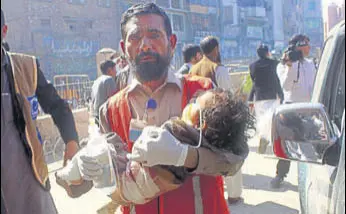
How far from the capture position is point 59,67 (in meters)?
27.5

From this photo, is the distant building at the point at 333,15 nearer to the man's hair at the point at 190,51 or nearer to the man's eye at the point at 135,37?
the man's eye at the point at 135,37

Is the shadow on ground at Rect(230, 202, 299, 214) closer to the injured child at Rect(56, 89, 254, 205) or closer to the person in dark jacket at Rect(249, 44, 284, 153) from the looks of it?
the person in dark jacket at Rect(249, 44, 284, 153)

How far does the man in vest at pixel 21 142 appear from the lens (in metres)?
1.68

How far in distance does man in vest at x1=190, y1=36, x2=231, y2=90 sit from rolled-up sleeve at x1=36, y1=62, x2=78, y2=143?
1.70 metres

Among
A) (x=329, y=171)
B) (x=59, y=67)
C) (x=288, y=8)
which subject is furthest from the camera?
(x=59, y=67)

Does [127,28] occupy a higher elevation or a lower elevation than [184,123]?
higher

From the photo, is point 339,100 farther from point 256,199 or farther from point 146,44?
point 256,199

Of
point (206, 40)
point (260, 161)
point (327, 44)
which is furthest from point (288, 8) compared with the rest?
point (327, 44)

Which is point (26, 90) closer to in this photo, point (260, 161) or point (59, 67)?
point (260, 161)

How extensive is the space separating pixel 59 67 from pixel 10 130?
26.9 meters

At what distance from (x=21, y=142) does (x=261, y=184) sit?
3.44m

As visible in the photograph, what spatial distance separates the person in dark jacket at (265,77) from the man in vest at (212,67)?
1.14m

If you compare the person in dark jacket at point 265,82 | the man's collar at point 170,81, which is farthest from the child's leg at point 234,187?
the man's collar at point 170,81

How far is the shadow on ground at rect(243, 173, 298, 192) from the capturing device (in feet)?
14.3
